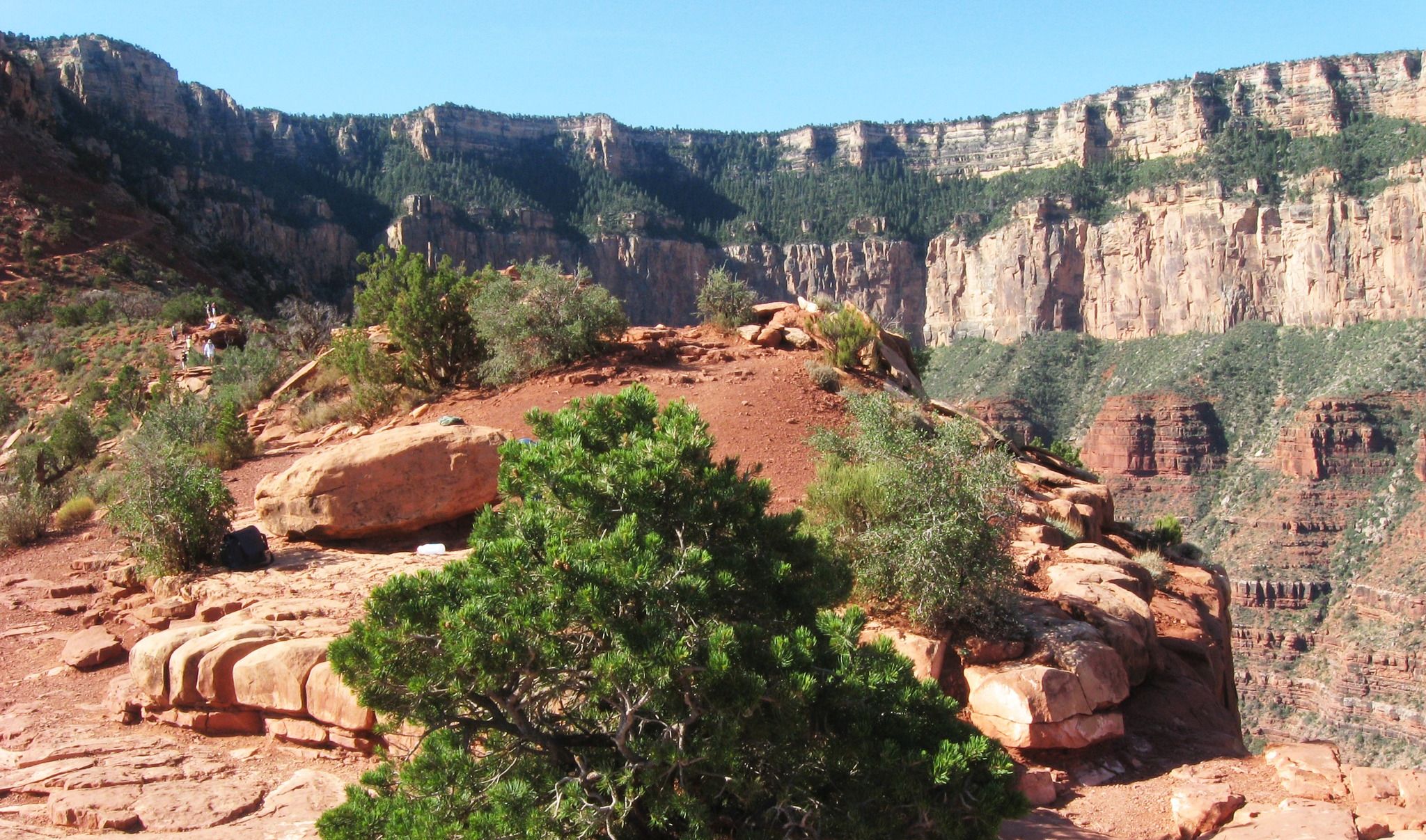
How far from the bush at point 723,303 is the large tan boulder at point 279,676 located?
11.5 meters

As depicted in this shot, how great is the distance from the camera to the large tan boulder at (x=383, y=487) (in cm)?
1112

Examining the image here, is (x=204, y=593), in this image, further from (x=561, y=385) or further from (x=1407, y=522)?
(x=1407, y=522)

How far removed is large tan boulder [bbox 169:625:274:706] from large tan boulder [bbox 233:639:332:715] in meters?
0.35

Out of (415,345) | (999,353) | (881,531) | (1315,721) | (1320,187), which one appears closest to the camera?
(881,531)

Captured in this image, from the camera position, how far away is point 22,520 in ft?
43.5

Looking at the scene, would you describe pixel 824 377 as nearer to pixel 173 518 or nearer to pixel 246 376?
pixel 173 518

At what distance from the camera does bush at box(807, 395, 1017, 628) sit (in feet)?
28.5

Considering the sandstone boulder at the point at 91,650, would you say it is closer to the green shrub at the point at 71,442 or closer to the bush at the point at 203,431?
the bush at the point at 203,431

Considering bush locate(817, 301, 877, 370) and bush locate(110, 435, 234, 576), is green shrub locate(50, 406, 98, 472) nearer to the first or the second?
bush locate(110, 435, 234, 576)

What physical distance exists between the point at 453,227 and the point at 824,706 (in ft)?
237

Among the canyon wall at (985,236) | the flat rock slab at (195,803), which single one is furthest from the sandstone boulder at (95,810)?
the canyon wall at (985,236)

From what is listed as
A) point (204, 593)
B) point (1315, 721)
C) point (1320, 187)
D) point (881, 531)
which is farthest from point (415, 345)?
point (1320, 187)

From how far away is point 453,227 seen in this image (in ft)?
241

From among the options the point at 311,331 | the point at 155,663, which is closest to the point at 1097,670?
the point at 155,663
